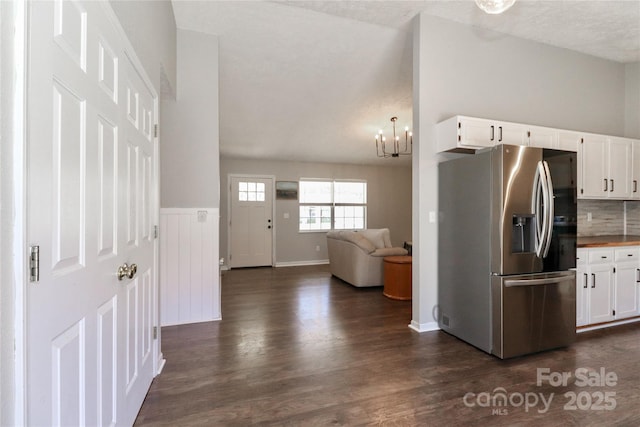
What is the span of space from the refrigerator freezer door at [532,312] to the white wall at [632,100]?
282 cm

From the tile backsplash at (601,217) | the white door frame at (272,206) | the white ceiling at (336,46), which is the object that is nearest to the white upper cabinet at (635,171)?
the tile backsplash at (601,217)

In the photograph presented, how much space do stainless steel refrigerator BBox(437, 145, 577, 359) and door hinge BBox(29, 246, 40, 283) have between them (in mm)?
2654

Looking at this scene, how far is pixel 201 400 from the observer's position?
183 centimetres

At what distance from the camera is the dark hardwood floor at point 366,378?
5.59 ft

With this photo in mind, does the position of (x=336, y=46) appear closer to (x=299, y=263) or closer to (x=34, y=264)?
(x=34, y=264)

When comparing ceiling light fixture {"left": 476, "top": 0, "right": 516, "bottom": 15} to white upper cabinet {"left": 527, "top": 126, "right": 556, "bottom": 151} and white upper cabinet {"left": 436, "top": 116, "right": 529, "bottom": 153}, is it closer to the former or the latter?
white upper cabinet {"left": 436, "top": 116, "right": 529, "bottom": 153}

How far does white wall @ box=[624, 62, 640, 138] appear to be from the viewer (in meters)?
3.88

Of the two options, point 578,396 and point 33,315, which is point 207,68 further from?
point 578,396

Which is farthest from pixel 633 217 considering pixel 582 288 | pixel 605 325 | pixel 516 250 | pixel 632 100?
pixel 516 250

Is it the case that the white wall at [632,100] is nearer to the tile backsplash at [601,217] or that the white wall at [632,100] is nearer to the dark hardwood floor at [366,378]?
the tile backsplash at [601,217]

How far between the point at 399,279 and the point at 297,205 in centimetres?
359

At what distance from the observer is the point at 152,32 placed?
6.44ft

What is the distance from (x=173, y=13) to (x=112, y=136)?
7.48ft

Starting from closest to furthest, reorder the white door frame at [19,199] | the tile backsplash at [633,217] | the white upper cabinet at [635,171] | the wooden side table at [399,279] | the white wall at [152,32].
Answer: the white door frame at [19,199], the white wall at [152,32], the white upper cabinet at [635,171], the tile backsplash at [633,217], the wooden side table at [399,279]
